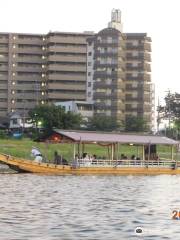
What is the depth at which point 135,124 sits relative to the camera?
14588 cm

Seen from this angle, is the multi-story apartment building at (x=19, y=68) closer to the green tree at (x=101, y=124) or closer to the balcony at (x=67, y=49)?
the balcony at (x=67, y=49)

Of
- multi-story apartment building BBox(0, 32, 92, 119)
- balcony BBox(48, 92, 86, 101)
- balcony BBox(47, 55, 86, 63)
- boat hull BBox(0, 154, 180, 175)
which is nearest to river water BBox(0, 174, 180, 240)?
boat hull BBox(0, 154, 180, 175)

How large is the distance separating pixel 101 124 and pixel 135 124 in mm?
8506

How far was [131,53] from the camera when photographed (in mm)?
164250

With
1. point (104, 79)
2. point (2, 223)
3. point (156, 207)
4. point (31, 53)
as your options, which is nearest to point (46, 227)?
point (2, 223)

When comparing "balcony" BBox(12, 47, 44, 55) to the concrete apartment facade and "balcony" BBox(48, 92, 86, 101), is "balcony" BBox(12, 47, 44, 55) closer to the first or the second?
the concrete apartment facade

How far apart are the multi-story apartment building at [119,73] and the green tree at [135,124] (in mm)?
7995

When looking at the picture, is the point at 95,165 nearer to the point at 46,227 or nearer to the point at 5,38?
the point at 46,227

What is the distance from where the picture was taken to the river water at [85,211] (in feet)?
75.9

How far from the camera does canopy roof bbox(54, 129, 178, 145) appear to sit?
203ft

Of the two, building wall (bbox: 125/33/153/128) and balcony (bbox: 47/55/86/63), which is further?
balcony (bbox: 47/55/86/63)

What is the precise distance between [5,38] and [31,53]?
24.8 ft

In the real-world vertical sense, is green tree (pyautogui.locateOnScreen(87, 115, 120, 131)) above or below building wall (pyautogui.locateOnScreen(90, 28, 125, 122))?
below

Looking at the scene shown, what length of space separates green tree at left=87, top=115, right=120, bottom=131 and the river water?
3735 inches
